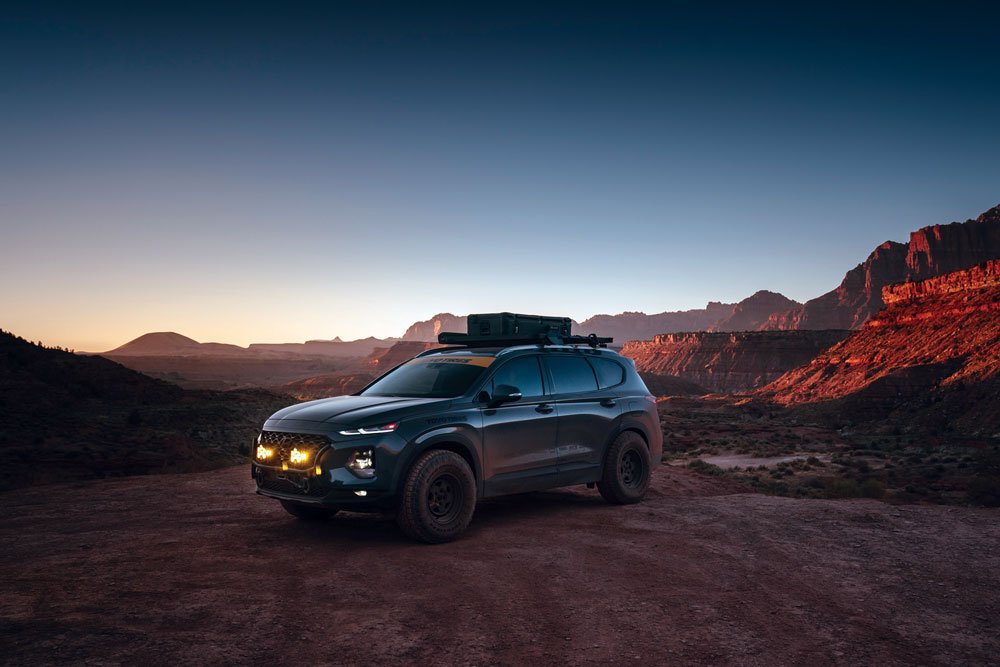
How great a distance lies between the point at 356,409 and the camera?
691 centimetres

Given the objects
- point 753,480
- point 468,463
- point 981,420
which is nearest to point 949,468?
point 753,480

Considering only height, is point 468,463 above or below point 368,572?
above

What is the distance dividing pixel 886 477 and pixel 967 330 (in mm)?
37068

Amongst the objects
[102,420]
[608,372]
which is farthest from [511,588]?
[102,420]

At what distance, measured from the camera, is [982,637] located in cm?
455

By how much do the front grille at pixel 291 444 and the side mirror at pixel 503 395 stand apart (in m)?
1.81

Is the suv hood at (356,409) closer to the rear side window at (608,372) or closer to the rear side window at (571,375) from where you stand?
the rear side window at (571,375)

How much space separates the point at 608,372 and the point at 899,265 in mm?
147080

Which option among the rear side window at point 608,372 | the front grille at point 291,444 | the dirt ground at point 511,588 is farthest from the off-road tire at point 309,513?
the rear side window at point 608,372

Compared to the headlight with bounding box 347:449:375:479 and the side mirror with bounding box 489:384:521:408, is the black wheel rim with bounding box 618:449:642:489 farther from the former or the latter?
the headlight with bounding box 347:449:375:479

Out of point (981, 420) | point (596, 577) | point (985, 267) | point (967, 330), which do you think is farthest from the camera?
point (985, 267)

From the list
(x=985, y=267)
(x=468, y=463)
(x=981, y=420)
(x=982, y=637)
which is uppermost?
(x=985, y=267)

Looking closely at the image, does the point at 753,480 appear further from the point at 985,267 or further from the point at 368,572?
the point at 985,267

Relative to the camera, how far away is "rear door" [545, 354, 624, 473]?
8250 millimetres
